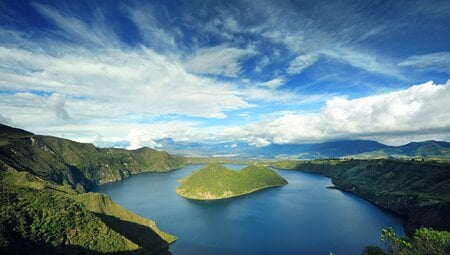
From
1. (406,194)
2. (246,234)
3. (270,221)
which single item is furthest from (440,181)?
(246,234)

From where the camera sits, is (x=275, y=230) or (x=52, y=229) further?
(x=275, y=230)

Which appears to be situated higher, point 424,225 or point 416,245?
point 416,245

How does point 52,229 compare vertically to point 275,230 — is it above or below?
above

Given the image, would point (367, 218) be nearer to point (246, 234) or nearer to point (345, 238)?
point (345, 238)

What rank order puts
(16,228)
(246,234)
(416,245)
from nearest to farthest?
(416,245)
(16,228)
(246,234)

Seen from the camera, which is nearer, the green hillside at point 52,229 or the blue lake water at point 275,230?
the green hillside at point 52,229

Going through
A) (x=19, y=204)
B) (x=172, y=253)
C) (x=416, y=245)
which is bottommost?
(x=172, y=253)

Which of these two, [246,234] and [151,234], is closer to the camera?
[151,234]

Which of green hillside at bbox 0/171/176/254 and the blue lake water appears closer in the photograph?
green hillside at bbox 0/171/176/254

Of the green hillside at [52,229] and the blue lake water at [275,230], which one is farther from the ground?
the green hillside at [52,229]

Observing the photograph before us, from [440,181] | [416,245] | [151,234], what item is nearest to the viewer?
[416,245]

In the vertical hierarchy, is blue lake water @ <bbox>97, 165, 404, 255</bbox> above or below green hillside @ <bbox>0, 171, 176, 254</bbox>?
below
